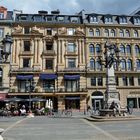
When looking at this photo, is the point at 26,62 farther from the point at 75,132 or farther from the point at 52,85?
the point at 75,132

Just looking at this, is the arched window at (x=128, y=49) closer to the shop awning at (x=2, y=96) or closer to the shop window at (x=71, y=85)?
the shop window at (x=71, y=85)

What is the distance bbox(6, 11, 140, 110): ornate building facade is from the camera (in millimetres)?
46562

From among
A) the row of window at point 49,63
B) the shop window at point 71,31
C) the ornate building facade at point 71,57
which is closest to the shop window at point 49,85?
the ornate building facade at point 71,57

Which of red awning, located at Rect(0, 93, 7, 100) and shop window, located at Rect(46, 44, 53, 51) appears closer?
red awning, located at Rect(0, 93, 7, 100)

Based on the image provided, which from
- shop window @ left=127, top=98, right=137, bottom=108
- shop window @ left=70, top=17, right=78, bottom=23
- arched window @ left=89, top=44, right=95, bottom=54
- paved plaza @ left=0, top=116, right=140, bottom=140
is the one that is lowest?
paved plaza @ left=0, top=116, right=140, bottom=140

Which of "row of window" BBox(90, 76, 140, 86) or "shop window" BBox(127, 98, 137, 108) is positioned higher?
"row of window" BBox(90, 76, 140, 86)

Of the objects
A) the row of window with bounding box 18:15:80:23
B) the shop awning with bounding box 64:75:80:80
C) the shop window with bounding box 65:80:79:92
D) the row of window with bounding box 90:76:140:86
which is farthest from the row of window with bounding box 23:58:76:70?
the row of window with bounding box 18:15:80:23

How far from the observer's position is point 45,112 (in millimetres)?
35500

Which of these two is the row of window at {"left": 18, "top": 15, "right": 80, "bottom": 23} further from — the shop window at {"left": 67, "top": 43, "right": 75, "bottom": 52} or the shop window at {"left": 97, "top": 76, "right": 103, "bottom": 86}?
the shop window at {"left": 97, "top": 76, "right": 103, "bottom": 86}

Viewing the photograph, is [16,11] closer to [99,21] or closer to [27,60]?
[27,60]

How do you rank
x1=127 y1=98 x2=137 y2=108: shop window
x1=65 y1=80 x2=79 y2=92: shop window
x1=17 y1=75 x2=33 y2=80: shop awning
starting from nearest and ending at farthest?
1. x1=17 y1=75 x2=33 y2=80: shop awning
2. x1=65 y1=80 x2=79 y2=92: shop window
3. x1=127 y1=98 x2=137 y2=108: shop window

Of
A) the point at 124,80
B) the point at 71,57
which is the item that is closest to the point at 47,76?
the point at 71,57

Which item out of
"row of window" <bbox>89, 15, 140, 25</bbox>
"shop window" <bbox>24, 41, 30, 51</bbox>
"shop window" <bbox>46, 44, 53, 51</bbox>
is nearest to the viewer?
"shop window" <bbox>24, 41, 30, 51</bbox>

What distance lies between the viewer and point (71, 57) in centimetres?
4888
